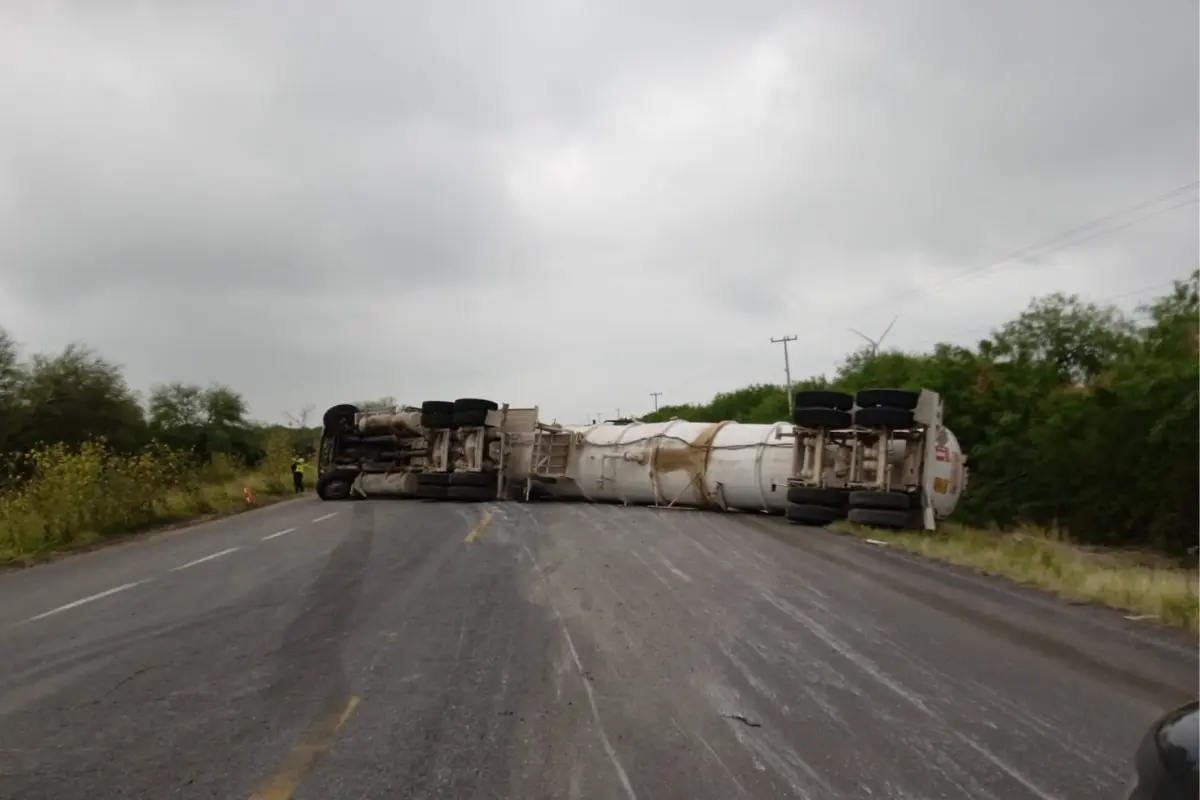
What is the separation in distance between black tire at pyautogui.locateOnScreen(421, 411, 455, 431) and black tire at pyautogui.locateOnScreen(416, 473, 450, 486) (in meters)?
1.34

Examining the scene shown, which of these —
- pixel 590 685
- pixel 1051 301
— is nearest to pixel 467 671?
pixel 590 685

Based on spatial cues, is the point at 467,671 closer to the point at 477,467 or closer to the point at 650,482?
the point at 650,482

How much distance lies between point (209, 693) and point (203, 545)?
10.2m

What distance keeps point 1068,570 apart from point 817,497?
6821 millimetres

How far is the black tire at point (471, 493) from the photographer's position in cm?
2550

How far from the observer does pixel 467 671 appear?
22.1 ft

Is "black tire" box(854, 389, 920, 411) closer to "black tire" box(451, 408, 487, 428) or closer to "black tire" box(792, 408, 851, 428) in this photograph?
"black tire" box(792, 408, 851, 428)

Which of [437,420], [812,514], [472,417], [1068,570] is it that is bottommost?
[1068,570]

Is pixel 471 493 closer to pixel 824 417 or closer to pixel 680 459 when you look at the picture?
pixel 680 459

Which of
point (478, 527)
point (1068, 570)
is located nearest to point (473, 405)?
point (478, 527)

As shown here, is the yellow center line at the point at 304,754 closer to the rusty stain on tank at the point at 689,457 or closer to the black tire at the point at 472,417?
the rusty stain on tank at the point at 689,457

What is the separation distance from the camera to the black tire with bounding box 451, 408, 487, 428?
85.4 ft

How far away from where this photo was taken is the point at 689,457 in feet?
74.7

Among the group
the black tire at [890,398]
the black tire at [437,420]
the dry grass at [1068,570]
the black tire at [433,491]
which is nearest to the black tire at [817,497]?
the dry grass at [1068,570]
